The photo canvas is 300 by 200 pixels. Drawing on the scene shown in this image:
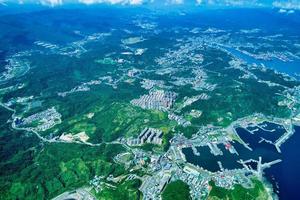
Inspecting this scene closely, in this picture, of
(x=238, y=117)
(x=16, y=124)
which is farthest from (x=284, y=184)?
(x=16, y=124)

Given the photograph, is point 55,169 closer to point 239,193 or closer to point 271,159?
point 239,193

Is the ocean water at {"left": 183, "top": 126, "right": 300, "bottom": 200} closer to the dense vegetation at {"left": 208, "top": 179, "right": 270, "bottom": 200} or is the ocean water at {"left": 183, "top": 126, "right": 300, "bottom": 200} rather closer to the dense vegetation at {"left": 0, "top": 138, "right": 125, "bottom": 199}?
the dense vegetation at {"left": 208, "top": 179, "right": 270, "bottom": 200}

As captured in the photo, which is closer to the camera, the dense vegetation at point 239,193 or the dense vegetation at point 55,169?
the dense vegetation at point 239,193

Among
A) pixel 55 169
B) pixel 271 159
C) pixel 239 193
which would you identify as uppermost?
pixel 239 193

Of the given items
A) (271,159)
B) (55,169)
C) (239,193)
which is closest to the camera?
(239,193)

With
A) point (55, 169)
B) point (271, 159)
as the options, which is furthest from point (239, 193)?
point (55, 169)

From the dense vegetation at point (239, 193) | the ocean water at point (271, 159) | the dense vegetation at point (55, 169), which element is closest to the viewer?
the dense vegetation at point (239, 193)

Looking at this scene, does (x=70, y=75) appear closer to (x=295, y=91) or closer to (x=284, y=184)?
(x=295, y=91)

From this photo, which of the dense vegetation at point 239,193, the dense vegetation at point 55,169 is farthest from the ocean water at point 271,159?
the dense vegetation at point 55,169

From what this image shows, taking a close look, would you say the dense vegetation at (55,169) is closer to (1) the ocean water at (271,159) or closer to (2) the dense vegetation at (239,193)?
(2) the dense vegetation at (239,193)

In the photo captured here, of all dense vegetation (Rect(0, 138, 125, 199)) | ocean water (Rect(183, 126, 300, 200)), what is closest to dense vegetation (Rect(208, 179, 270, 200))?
ocean water (Rect(183, 126, 300, 200))

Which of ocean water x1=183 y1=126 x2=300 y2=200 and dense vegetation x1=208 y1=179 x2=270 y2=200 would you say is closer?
dense vegetation x1=208 y1=179 x2=270 y2=200
